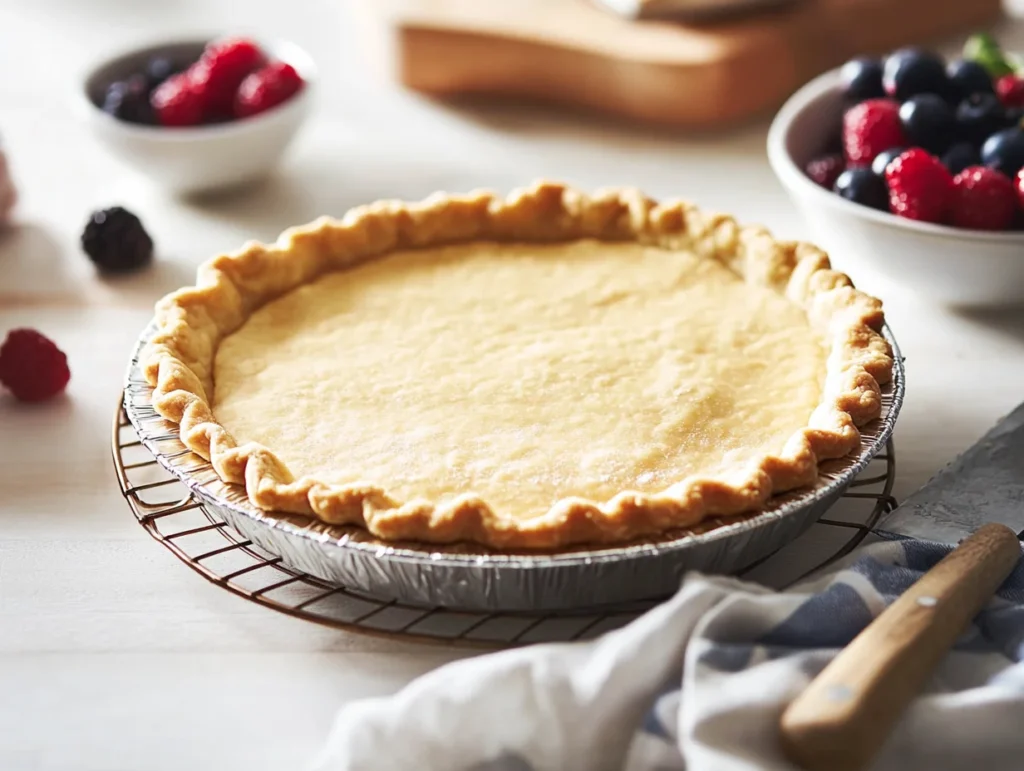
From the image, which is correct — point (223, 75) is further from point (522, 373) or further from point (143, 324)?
point (522, 373)

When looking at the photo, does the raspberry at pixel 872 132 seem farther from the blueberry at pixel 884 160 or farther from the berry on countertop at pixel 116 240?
the berry on countertop at pixel 116 240

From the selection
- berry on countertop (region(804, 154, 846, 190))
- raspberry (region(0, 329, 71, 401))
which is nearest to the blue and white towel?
raspberry (region(0, 329, 71, 401))

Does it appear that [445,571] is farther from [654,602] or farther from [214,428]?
[214,428]

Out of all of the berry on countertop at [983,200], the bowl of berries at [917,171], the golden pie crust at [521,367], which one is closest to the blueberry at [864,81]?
the bowl of berries at [917,171]

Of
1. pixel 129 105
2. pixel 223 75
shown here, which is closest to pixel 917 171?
pixel 223 75

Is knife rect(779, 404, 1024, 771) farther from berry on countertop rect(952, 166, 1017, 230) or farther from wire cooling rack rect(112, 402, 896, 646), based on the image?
berry on countertop rect(952, 166, 1017, 230)
